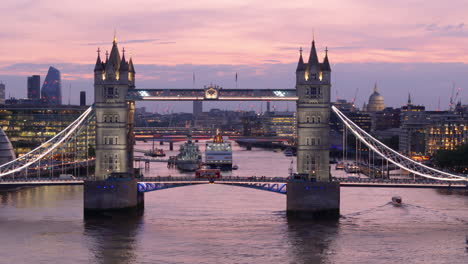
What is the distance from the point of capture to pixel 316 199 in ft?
255

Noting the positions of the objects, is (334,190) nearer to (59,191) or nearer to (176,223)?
(176,223)

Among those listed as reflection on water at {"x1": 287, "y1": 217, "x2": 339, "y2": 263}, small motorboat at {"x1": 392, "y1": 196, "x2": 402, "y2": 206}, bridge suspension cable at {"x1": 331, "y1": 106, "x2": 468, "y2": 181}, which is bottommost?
reflection on water at {"x1": 287, "y1": 217, "x2": 339, "y2": 263}

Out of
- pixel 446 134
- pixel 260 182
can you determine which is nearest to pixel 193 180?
pixel 260 182

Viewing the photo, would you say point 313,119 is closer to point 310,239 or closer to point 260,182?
point 260,182

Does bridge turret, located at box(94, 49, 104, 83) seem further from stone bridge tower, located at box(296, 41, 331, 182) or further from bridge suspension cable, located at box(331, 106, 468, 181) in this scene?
bridge suspension cable, located at box(331, 106, 468, 181)

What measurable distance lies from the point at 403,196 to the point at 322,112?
2066 centimetres

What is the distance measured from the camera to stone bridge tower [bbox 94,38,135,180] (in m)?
82.4

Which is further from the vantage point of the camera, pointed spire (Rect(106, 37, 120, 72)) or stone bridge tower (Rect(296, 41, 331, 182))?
pointed spire (Rect(106, 37, 120, 72))

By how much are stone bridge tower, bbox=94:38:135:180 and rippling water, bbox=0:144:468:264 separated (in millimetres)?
4944

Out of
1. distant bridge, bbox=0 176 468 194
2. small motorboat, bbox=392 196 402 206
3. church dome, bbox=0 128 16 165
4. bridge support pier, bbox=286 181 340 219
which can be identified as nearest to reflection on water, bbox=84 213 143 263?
distant bridge, bbox=0 176 468 194

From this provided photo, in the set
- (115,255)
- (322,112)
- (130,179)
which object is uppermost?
(322,112)

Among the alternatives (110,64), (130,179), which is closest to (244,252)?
(130,179)

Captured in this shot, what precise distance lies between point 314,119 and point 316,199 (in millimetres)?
7843

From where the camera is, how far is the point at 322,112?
8175 cm
